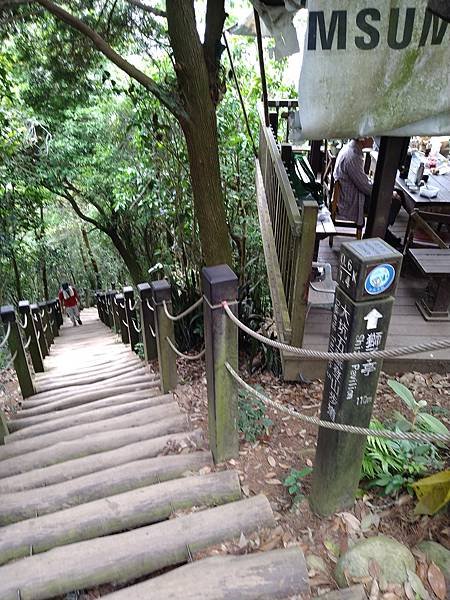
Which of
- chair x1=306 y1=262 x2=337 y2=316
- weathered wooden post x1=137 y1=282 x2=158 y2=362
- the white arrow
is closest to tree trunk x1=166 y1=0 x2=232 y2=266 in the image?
weathered wooden post x1=137 y1=282 x2=158 y2=362

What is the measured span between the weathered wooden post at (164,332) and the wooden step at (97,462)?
1.13 meters

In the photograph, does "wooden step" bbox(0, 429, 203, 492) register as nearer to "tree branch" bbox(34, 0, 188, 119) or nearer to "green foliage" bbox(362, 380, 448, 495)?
"green foliage" bbox(362, 380, 448, 495)

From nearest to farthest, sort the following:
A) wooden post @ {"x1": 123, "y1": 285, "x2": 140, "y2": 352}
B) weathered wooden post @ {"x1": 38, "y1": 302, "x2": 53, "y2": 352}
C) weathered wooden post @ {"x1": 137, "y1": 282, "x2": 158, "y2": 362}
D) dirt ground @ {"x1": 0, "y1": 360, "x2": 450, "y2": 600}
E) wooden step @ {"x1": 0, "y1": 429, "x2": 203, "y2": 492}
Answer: dirt ground @ {"x1": 0, "y1": 360, "x2": 450, "y2": 600} < wooden step @ {"x1": 0, "y1": 429, "x2": 203, "y2": 492} < weathered wooden post @ {"x1": 137, "y1": 282, "x2": 158, "y2": 362} < wooden post @ {"x1": 123, "y1": 285, "x2": 140, "y2": 352} < weathered wooden post @ {"x1": 38, "y1": 302, "x2": 53, "y2": 352}

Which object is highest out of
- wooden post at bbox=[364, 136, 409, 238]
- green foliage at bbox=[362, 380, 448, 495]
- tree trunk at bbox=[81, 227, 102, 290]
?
wooden post at bbox=[364, 136, 409, 238]

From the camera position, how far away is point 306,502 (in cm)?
253

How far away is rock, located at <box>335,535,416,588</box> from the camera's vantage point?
78.1 inches

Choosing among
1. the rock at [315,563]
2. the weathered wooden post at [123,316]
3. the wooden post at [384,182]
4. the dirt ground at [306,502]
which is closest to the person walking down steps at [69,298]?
the weathered wooden post at [123,316]

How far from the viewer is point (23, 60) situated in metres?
5.48

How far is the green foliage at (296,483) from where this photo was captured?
8.44ft

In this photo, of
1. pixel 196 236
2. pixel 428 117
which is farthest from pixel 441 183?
pixel 196 236

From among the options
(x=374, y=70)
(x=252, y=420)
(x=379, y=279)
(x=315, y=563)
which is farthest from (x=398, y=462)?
(x=374, y=70)

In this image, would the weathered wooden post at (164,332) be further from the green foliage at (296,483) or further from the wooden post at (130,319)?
the wooden post at (130,319)

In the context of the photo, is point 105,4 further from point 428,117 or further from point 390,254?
point 390,254

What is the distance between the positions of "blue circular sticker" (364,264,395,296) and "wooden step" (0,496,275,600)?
1376 millimetres
